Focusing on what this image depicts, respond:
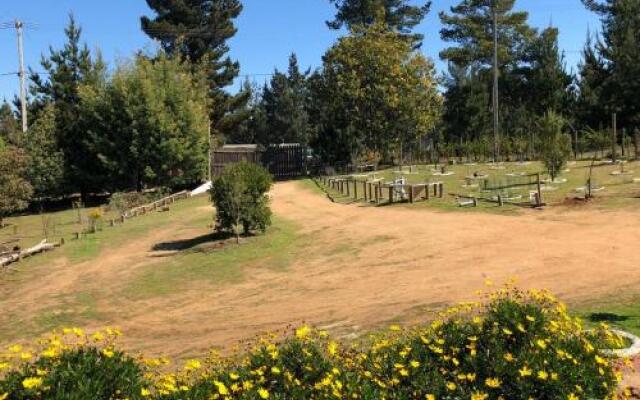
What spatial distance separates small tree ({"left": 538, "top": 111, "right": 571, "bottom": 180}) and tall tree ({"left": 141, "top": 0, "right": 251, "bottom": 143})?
2669 cm

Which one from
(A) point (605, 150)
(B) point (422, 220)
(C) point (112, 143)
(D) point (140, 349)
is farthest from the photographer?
(A) point (605, 150)

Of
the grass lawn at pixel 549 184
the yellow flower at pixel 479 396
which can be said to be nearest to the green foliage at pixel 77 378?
the yellow flower at pixel 479 396

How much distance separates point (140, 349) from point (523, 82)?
145 feet

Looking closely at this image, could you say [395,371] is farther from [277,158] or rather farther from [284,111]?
[284,111]

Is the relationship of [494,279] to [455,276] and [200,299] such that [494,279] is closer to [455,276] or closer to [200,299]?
[455,276]

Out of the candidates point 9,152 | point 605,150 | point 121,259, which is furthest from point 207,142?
point 605,150

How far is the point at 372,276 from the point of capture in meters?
11.7

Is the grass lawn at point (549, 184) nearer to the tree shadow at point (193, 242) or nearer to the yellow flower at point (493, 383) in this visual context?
the tree shadow at point (193, 242)

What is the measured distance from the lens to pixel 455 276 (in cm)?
1063

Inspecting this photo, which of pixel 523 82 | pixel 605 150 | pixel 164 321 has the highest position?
pixel 523 82

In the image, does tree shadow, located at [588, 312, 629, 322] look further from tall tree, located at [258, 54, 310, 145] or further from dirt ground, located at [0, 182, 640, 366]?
tall tree, located at [258, 54, 310, 145]

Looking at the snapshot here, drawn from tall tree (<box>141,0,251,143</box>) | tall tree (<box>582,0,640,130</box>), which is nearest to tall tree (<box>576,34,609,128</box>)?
tall tree (<box>582,0,640,130</box>)

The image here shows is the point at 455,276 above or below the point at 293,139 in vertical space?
below

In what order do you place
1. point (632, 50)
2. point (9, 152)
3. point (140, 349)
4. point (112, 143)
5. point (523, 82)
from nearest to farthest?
1. point (140, 349)
2. point (9, 152)
3. point (112, 143)
4. point (632, 50)
5. point (523, 82)
